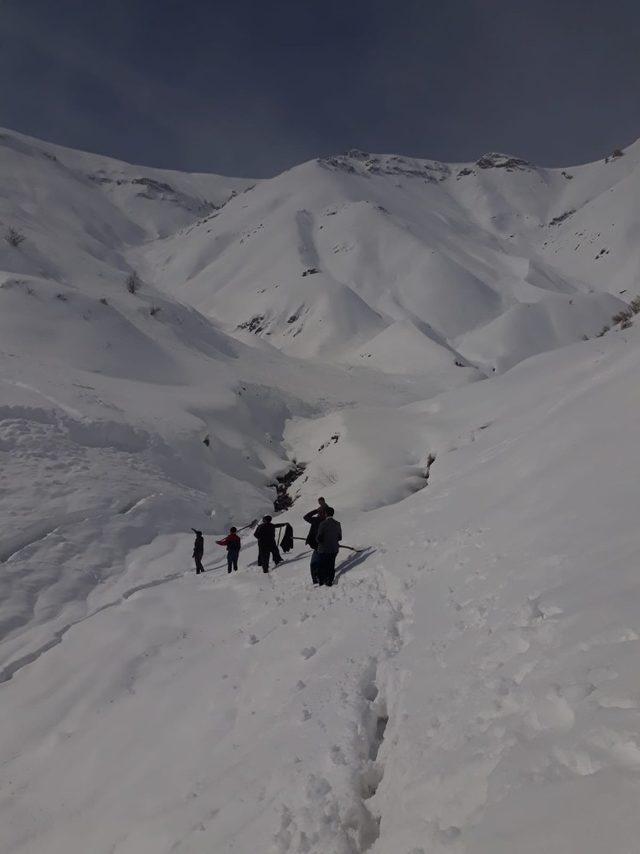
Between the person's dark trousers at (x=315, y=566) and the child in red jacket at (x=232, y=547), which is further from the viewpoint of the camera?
the child in red jacket at (x=232, y=547)

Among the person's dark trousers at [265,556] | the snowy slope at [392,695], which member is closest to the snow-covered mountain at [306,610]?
the snowy slope at [392,695]

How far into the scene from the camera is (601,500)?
24.1 ft

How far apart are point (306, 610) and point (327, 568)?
1.26m

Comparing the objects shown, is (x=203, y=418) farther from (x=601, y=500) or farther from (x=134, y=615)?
(x=601, y=500)

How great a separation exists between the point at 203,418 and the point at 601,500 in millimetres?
22179

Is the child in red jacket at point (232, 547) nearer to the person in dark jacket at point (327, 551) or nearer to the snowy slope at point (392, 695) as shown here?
the snowy slope at point (392, 695)

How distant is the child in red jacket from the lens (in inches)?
524

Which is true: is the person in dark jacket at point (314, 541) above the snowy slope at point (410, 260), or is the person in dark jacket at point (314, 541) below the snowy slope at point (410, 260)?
below

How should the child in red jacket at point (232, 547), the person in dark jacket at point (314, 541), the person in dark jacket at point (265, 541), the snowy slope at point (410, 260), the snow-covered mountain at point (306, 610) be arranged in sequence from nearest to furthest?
the snow-covered mountain at point (306, 610), the person in dark jacket at point (314, 541), the person in dark jacket at point (265, 541), the child in red jacket at point (232, 547), the snowy slope at point (410, 260)

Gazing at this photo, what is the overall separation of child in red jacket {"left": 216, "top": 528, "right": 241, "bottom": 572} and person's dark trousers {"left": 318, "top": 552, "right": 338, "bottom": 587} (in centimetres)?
365

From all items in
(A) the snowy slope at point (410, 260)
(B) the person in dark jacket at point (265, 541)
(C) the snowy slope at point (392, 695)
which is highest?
(A) the snowy slope at point (410, 260)

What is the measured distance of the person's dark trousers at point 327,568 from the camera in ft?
33.2

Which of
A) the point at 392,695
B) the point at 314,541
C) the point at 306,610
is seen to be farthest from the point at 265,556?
the point at 392,695

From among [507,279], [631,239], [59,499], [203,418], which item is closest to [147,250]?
[507,279]
